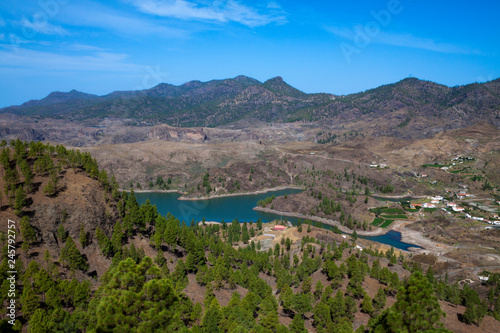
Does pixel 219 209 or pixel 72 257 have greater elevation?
pixel 72 257

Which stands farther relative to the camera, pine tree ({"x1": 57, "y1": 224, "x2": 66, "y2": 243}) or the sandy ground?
the sandy ground

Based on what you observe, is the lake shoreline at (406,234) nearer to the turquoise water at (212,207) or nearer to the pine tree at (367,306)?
the turquoise water at (212,207)

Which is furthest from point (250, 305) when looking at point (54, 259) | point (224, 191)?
point (224, 191)

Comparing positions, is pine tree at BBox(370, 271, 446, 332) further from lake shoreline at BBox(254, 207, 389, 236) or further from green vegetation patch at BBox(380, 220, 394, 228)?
green vegetation patch at BBox(380, 220, 394, 228)

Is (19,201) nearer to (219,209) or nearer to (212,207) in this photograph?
(219,209)

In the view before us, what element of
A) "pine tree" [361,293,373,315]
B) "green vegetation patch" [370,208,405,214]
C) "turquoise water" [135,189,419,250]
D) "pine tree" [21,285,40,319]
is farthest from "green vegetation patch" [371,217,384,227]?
"pine tree" [21,285,40,319]

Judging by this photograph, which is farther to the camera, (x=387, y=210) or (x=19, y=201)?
(x=387, y=210)

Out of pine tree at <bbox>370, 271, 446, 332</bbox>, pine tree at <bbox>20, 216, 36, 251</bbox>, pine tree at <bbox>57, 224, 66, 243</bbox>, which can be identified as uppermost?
pine tree at <bbox>370, 271, 446, 332</bbox>

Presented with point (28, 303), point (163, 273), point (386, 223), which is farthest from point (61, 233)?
point (386, 223)

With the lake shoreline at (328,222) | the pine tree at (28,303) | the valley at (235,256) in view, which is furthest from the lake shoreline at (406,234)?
the pine tree at (28,303)
